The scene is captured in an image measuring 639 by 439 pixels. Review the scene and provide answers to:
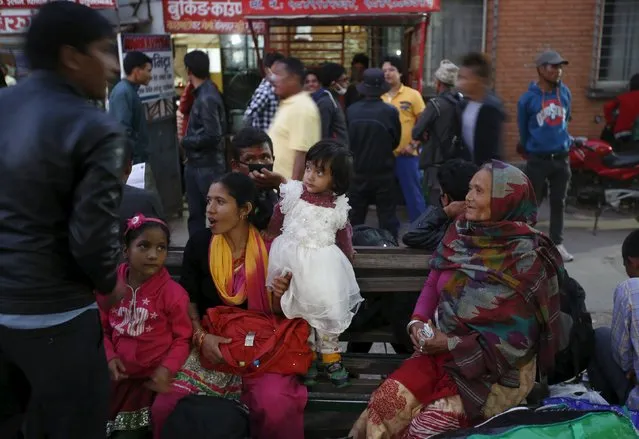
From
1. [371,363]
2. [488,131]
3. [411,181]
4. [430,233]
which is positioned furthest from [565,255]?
[371,363]

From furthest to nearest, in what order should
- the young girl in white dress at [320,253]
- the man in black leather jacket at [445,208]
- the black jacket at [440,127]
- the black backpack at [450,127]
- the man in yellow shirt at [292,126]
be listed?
the black jacket at [440,127] < the black backpack at [450,127] < the man in yellow shirt at [292,126] < the man in black leather jacket at [445,208] < the young girl in white dress at [320,253]

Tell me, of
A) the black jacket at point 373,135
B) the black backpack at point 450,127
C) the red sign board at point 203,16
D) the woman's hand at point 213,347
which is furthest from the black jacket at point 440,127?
the red sign board at point 203,16

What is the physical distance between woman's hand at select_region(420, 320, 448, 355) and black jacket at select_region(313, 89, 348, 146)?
309 centimetres

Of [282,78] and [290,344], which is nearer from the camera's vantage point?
[290,344]

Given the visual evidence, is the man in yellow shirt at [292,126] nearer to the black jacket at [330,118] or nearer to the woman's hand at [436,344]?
the black jacket at [330,118]

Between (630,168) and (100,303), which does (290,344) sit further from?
(630,168)

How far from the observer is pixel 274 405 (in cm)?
276

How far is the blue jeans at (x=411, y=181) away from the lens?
255 inches

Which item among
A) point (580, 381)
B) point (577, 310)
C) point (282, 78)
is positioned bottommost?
point (580, 381)

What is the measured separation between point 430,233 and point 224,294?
1086mm

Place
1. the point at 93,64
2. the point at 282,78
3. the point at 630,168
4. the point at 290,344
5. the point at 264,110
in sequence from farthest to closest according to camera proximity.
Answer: the point at 630,168, the point at 264,110, the point at 282,78, the point at 290,344, the point at 93,64

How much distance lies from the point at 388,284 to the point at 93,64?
69.0 inches

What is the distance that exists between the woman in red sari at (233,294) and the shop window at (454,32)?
6832mm

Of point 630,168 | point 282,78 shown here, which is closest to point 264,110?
point 282,78
